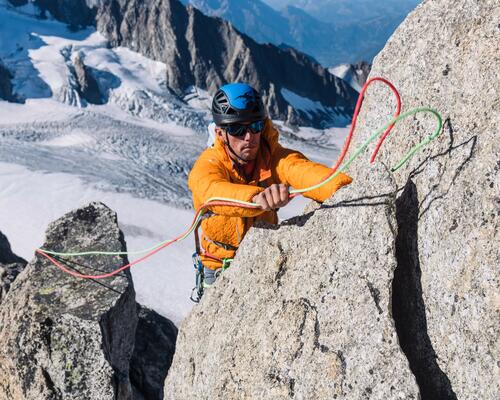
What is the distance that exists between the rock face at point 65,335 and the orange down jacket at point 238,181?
9.86ft

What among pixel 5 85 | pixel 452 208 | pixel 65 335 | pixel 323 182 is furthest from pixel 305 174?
pixel 5 85

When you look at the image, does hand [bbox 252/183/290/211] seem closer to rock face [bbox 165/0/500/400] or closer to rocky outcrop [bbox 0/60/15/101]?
rock face [bbox 165/0/500/400]

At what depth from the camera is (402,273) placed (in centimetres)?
542

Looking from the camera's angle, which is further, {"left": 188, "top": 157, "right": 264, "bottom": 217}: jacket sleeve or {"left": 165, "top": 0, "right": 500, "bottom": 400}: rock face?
{"left": 188, "top": 157, "right": 264, "bottom": 217}: jacket sleeve

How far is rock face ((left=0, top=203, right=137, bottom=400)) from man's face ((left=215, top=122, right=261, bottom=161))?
4500 millimetres

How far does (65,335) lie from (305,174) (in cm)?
554

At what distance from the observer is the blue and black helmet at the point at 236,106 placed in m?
6.09

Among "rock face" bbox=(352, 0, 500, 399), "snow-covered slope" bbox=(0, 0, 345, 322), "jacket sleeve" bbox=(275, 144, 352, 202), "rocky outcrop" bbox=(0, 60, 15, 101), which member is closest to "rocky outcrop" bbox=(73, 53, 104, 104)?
"snow-covered slope" bbox=(0, 0, 345, 322)

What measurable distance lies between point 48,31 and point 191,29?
4433 centimetres

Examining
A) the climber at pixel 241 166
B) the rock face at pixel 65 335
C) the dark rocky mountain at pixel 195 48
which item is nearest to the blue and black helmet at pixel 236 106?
the climber at pixel 241 166

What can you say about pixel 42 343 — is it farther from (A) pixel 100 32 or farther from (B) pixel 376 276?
(A) pixel 100 32

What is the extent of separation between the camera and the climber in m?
5.65

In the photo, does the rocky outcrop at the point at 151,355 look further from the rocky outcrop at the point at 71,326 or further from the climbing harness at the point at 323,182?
the climbing harness at the point at 323,182

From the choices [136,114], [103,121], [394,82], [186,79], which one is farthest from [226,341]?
[186,79]
